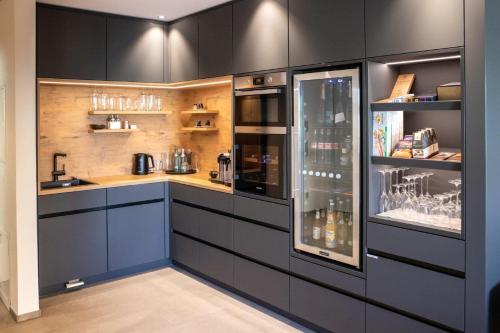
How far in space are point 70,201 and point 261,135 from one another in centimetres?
190

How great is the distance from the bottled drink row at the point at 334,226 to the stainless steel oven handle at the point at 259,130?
681 mm

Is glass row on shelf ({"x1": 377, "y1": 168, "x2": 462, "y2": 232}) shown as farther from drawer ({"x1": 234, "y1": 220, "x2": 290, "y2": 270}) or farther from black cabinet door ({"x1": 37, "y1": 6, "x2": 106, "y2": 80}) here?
black cabinet door ({"x1": 37, "y1": 6, "x2": 106, "y2": 80})

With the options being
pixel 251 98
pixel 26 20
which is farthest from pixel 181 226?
pixel 26 20

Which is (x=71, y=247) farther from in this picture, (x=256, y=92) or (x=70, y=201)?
(x=256, y=92)

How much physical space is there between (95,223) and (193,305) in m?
1.27

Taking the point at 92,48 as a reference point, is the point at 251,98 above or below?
below

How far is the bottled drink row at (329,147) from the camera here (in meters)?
3.13

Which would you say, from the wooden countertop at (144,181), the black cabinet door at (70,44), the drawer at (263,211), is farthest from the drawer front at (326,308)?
the black cabinet door at (70,44)

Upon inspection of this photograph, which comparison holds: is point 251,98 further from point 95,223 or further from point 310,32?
point 95,223

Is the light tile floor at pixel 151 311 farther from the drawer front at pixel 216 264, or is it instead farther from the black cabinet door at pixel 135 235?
the black cabinet door at pixel 135 235

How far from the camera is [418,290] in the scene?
105 inches

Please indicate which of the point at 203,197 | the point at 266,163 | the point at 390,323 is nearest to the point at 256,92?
the point at 266,163

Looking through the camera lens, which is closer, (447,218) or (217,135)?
(447,218)

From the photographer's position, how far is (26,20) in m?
3.57
